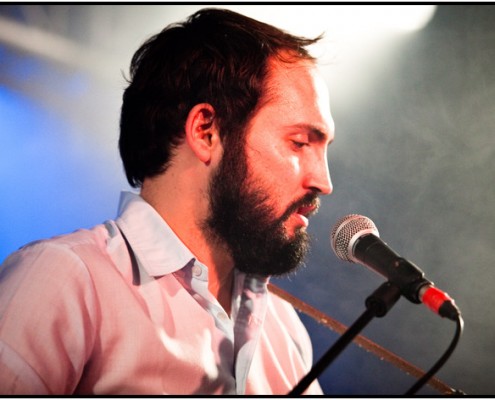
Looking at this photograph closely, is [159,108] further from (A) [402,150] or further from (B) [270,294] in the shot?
(A) [402,150]

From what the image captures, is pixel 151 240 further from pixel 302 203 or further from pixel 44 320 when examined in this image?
pixel 302 203

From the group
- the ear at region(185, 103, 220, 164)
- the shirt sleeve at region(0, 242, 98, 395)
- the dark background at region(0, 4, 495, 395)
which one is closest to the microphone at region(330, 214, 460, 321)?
the ear at region(185, 103, 220, 164)

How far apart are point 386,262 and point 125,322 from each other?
0.81m

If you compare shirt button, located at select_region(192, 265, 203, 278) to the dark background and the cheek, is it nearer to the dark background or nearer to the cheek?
the cheek

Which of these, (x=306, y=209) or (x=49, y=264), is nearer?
(x=49, y=264)

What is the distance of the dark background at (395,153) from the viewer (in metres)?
2.03

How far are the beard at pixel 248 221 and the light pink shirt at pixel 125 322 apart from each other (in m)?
0.19

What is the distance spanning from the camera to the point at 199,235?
176 centimetres

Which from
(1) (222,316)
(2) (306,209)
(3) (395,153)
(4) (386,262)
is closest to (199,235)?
(1) (222,316)

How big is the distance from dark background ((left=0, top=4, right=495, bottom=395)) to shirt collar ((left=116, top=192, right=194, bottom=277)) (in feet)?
1.20

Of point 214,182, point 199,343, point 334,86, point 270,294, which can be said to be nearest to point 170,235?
point 214,182

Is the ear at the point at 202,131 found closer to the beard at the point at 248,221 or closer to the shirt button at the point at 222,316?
the beard at the point at 248,221

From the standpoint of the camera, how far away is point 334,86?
2.26 m

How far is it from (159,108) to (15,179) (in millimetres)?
660
